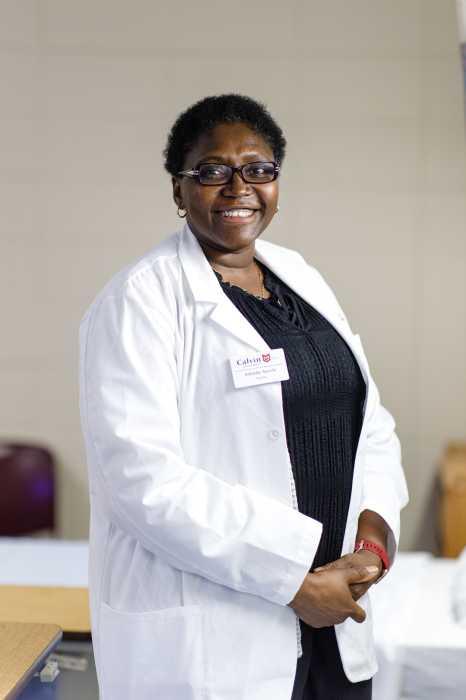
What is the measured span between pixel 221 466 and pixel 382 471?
0.47m

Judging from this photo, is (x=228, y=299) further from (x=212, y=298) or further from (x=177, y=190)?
(x=177, y=190)

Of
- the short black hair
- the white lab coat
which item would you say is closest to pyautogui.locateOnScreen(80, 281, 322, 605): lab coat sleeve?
the white lab coat

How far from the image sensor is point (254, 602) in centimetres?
179

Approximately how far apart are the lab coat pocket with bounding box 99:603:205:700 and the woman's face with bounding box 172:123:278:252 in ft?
2.24

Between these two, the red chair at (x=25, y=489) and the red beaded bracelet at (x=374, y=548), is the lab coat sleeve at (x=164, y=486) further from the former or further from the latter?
the red chair at (x=25, y=489)

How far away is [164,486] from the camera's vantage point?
1676 mm

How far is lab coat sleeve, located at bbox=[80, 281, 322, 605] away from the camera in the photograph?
168 centimetres

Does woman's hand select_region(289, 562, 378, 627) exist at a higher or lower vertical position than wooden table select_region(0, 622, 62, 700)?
higher

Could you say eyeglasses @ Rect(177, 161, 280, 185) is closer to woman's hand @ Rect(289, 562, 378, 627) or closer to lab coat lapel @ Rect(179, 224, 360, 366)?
lab coat lapel @ Rect(179, 224, 360, 366)

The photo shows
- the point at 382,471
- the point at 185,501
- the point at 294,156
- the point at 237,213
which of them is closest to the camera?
the point at 185,501

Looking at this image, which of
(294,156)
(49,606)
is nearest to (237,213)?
(49,606)

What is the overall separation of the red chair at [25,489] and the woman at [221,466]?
9.98ft

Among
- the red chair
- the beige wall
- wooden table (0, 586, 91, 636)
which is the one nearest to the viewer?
wooden table (0, 586, 91, 636)

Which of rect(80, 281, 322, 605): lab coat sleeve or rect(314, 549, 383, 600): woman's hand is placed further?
rect(314, 549, 383, 600): woman's hand
